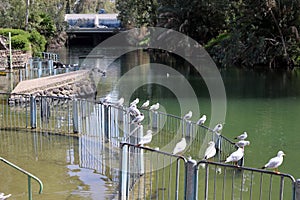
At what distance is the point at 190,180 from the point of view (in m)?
6.76

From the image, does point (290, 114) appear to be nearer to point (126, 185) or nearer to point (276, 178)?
point (276, 178)

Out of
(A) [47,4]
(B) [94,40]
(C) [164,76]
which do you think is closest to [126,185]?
(C) [164,76]

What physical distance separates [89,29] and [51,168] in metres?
69.7

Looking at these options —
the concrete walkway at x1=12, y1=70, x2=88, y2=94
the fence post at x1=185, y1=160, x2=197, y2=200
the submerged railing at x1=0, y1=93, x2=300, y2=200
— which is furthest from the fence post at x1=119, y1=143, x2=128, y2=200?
the concrete walkway at x1=12, y1=70, x2=88, y2=94

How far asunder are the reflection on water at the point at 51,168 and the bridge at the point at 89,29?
2356 inches

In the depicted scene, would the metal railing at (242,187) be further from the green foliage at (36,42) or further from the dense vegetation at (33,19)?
the green foliage at (36,42)

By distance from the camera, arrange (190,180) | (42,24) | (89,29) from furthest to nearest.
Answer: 1. (89,29)
2. (42,24)
3. (190,180)

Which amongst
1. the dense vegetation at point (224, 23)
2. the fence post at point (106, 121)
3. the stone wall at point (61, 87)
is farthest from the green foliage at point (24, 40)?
the fence post at point (106, 121)

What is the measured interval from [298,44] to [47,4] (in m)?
34.4

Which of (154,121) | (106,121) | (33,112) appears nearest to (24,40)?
(154,121)

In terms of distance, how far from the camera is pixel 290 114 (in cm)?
1855

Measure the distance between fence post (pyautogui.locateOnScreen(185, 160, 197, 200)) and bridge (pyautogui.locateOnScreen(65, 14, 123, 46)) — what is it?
6596 centimetres

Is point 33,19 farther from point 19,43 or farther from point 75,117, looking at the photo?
point 75,117

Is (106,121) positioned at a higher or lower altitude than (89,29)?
lower
